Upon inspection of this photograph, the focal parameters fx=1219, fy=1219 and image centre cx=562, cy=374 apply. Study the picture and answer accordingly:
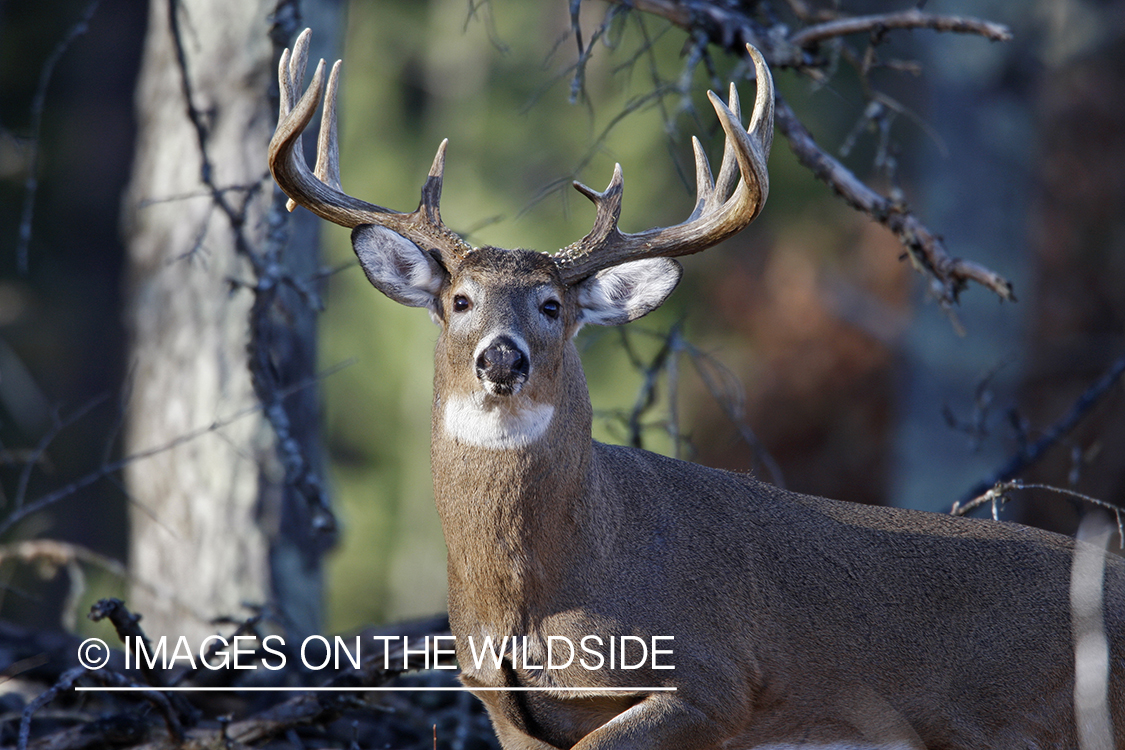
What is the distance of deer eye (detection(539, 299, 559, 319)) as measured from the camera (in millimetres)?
3904

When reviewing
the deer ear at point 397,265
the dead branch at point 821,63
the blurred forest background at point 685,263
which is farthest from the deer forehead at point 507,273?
the dead branch at point 821,63

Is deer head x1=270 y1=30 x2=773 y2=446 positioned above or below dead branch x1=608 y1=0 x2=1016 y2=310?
below

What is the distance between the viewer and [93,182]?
733 inches

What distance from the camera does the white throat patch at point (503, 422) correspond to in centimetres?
378

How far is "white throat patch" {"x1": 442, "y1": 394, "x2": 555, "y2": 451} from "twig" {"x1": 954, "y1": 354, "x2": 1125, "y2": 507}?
250cm

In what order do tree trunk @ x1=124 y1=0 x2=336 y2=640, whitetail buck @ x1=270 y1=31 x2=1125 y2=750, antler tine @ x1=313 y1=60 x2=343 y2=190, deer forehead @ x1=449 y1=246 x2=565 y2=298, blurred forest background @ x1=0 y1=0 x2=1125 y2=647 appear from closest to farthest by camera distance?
whitetail buck @ x1=270 y1=31 x2=1125 y2=750 < deer forehead @ x1=449 y1=246 x2=565 y2=298 < antler tine @ x1=313 y1=60 x2=343 y2=190 < tree trunk @ x1=124 y1=0 x2=336 y2=640 < blurred forest background @ x1=0 y1=0 x2=1125 y2=647

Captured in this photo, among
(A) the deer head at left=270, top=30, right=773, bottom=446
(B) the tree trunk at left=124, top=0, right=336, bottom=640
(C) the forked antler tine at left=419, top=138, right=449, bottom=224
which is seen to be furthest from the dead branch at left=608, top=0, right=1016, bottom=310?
(B) the tree trunk at left=124, top=0, right=336, bottom=640

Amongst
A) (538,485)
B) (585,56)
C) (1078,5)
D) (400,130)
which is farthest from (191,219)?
(400,130)

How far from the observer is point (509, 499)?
376cm

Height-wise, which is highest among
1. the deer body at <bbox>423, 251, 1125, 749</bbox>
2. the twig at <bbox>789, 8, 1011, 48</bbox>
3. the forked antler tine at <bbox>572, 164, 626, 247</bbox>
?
the twig at <bbox>789, 8, 1011, 48</bbox>

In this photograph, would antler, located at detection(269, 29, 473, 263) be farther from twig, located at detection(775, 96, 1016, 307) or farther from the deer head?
twig, located at detection(775, 96, 1016, 307)

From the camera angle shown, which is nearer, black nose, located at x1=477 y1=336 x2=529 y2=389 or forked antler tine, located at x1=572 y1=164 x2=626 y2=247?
black nose, located at x1=477 y1=336 x2=529 y2=389

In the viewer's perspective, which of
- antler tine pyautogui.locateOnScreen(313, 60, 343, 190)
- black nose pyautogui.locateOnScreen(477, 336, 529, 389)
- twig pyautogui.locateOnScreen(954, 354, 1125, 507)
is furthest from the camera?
twig pyautogui.locateOnScreen(954, 354, 1125, 507)

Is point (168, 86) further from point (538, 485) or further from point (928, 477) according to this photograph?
point (928, 477)
